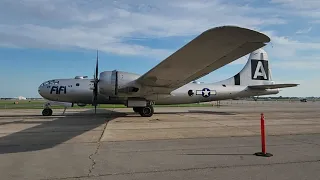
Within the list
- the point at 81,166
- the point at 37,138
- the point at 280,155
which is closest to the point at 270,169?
the point at 280,155

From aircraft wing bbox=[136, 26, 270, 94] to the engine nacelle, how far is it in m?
1.16

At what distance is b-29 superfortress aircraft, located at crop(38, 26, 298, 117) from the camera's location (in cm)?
860

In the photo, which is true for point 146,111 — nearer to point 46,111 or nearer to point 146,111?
point 146,111

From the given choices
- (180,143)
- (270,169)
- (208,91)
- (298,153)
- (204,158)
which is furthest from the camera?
(208,91)

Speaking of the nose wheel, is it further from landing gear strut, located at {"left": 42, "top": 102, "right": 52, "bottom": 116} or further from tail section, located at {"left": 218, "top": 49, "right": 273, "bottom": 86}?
tail section, located at {"left": 218, "top": 49, "right": 273, "bottom": 86}

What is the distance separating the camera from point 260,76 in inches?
952

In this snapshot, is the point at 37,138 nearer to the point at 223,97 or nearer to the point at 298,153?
the point at 298,153

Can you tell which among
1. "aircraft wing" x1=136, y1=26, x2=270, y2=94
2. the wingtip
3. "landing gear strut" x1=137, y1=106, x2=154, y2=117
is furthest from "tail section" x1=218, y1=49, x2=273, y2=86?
the wingtip

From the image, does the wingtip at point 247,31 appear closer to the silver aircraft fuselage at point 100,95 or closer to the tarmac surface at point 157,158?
the tarmac surface at point 157,158

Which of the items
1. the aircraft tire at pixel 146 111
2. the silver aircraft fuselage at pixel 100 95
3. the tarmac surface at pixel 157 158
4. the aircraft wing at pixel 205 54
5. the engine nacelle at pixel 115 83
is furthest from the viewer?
the silver aircraft fuselage at pixel 100 95

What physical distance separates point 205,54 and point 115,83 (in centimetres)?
821

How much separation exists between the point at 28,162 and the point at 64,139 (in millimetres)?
3303

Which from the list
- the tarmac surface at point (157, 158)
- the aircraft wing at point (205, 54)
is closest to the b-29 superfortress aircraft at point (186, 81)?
the aircraft wing at point (205, 54)

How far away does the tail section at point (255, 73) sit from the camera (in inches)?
929
